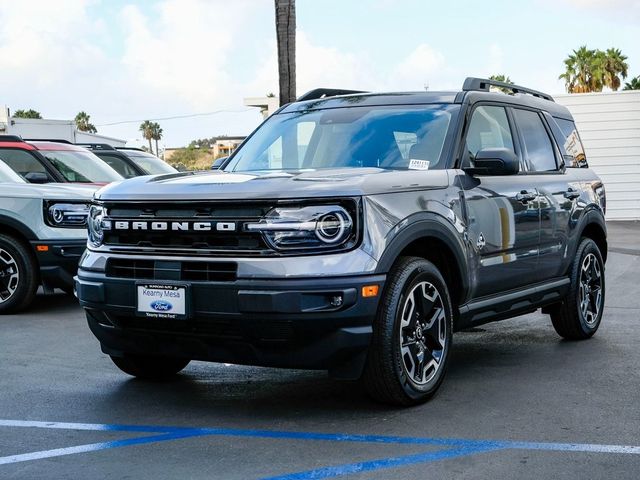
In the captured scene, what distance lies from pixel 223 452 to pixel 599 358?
3504mm

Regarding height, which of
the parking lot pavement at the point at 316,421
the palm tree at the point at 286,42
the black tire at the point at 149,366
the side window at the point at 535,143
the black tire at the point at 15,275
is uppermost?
the palm tree at the point at 286,42

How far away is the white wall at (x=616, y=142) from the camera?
26.5 m

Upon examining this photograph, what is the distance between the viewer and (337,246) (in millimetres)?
4977

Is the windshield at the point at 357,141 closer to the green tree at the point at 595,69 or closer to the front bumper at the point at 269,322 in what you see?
the front bumper at the point at 269,322

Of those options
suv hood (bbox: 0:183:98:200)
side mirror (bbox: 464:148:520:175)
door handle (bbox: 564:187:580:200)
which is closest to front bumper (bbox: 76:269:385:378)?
side mirror (bbox: 464:148:520:175)

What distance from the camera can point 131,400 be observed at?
19.0ft

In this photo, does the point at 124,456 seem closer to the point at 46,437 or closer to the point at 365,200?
the point at 46,437

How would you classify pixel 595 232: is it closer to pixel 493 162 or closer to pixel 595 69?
pixel 493 162

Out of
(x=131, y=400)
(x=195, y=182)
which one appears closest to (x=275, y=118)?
(x=195, y=182)

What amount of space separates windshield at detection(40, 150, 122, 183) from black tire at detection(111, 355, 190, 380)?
187 inches

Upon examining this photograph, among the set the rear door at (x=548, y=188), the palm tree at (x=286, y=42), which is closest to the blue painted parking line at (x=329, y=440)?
the rear door at (x=548, y=188)

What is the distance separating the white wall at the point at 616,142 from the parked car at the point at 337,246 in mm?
20603

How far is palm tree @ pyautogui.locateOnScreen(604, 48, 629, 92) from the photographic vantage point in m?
62.1

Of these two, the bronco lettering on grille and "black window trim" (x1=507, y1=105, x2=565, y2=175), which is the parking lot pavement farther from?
"black window trim" (x1=507, y1=105, x2=565, y2=175)
